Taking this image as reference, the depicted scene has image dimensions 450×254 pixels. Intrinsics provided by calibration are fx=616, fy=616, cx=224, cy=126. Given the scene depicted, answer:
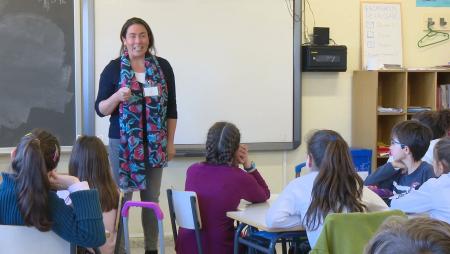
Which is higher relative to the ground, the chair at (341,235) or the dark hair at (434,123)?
the dark hair at (434,123)

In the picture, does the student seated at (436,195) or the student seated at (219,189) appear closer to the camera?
the student seated at (436,195)

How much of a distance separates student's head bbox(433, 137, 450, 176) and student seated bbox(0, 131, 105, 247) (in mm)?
1656

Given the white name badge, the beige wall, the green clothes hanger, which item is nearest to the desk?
the white name badge

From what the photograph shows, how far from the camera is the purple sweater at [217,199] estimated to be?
10.9ft

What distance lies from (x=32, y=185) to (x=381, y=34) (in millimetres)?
4028

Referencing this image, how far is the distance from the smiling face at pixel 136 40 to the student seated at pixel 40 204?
1.58 meters

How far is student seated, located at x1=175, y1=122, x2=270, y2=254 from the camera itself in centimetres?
334

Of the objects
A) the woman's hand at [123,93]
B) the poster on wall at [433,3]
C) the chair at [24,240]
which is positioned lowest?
the chair at [24,240]

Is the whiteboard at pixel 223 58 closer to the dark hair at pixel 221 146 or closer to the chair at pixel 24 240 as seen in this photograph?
the dark hair at pixel 221 146

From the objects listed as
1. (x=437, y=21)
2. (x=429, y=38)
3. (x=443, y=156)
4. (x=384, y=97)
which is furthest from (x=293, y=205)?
(x=437, y=21)

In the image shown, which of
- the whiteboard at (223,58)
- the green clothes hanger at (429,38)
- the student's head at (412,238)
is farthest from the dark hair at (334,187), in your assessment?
the green clothes hanger at (429,38)

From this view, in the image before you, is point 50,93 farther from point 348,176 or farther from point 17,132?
point 348,176

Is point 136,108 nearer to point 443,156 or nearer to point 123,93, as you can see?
point 123,93

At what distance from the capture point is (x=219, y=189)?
333cm
